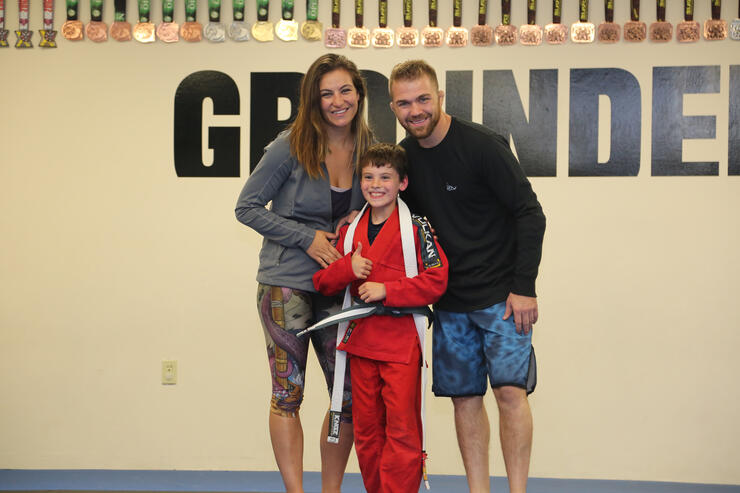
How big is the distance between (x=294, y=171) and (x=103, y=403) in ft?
6.46

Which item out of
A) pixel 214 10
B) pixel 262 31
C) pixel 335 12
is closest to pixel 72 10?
pixel 214 10

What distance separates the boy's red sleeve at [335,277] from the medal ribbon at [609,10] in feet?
6.37

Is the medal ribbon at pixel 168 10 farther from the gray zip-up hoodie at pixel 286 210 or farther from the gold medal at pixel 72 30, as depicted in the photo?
the gray zip-up hoodie at pixel 286 210

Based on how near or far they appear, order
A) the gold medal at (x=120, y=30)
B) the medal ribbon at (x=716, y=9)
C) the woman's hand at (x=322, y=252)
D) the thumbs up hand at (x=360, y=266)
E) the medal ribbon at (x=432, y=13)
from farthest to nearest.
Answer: the gold medal at (x=120, y=30) < the medal ribbon at (x=432, y=13) < the medal ribbon at (x=716, y=9) < the woman's hand at (x=322, y=252) < the thumbs up hand at (x=360, y=266)

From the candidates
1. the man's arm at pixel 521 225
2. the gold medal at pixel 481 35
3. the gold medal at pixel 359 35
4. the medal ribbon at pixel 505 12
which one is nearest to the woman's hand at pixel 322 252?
the man's arm at pixel 521 225

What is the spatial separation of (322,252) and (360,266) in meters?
0.16

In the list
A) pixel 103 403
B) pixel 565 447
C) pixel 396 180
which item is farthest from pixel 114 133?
pixel 565 447

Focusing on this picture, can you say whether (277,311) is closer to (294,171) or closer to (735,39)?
(294,171)

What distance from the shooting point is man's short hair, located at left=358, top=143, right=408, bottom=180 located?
2.16m

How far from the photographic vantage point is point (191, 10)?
3.42m

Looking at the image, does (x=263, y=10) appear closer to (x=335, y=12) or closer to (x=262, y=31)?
(x=262, y=31)

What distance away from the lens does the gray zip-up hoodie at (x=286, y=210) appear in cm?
224

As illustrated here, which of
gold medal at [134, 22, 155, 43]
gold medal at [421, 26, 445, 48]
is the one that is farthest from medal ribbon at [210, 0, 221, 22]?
gold medal at [421, 26, 445, 48]

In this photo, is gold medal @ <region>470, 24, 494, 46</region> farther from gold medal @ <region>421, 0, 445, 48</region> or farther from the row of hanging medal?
gold medal @ <region>421, 0, 445, 48</region>
